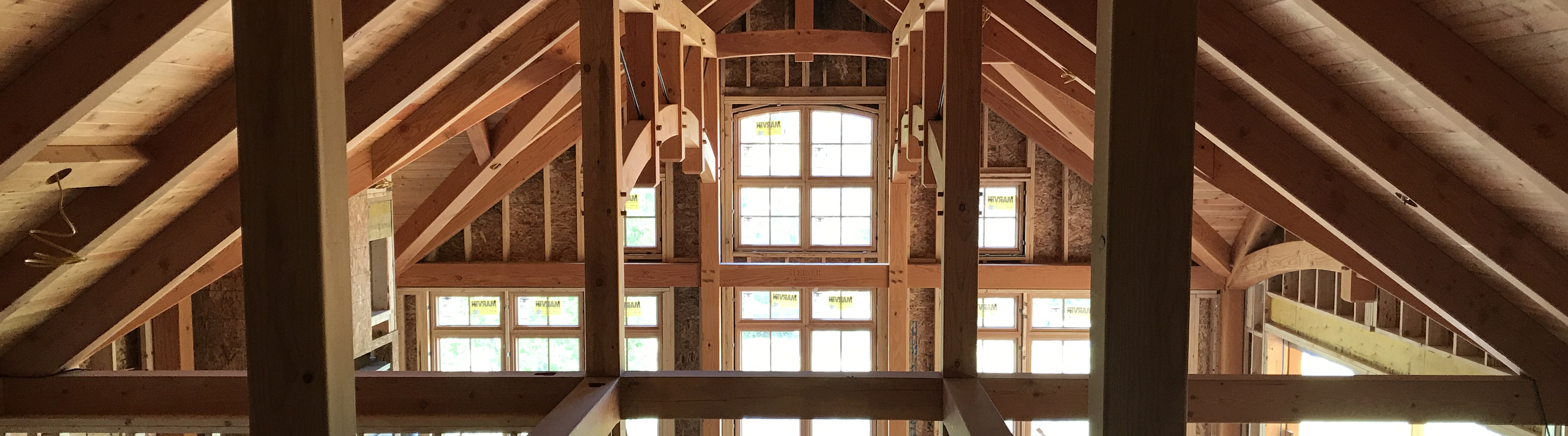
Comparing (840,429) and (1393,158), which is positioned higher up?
(1393,158)

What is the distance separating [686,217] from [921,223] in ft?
7.13

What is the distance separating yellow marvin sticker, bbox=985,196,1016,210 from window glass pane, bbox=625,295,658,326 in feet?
10.6

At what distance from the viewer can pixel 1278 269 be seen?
22.3 ft

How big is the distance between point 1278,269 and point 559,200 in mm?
6071

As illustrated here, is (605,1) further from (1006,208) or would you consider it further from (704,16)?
(1006,208)

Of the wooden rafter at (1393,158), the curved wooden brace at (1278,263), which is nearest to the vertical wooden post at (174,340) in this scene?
the wooden rafter at (1393,158)

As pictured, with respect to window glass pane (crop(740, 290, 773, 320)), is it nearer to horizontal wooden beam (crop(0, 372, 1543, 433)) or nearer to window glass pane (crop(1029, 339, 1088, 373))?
window glass pane (crop(1029, 339, 1088, 373))

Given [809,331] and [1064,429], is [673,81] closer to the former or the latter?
[809,331]

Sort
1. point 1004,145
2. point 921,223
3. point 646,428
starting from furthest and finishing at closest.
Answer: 1. point 646,428
2. point 921,223
3. point 1004,145

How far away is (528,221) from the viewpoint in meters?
8.27

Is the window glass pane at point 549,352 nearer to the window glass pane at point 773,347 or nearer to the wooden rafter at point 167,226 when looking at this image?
the window glass pane at point 773,347

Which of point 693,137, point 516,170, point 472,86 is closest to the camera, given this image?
point 472,86

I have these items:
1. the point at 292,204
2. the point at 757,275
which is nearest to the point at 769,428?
the point at 757,275

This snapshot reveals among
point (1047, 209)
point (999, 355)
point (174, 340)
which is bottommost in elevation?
point (999, 355)
